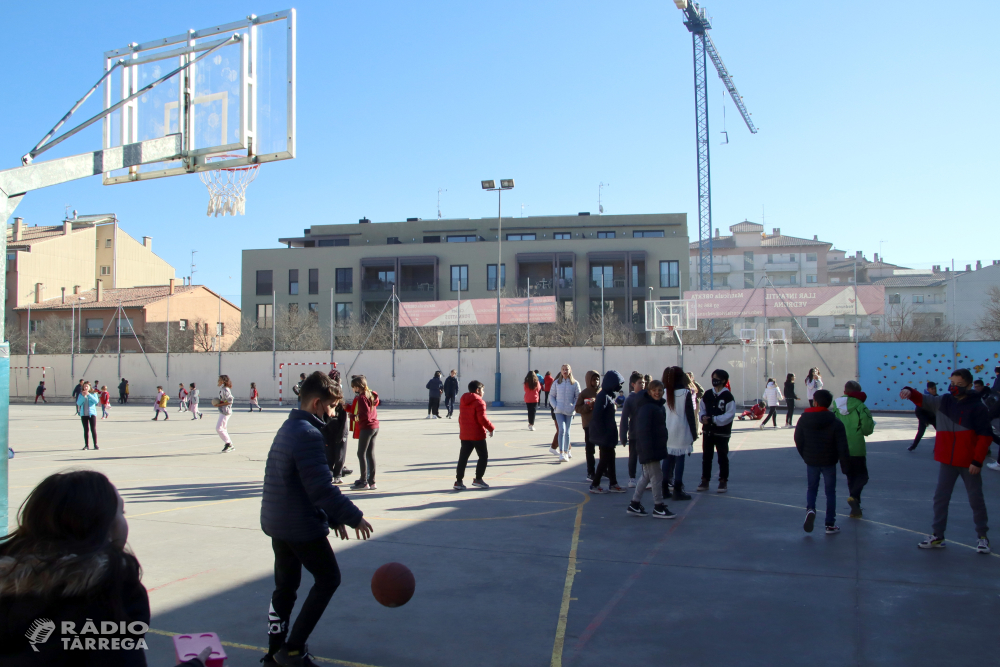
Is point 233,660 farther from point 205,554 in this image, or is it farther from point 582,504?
point 582,504

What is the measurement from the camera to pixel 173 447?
649 inches

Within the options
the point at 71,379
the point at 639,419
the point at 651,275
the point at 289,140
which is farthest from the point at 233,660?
the point at 651,275

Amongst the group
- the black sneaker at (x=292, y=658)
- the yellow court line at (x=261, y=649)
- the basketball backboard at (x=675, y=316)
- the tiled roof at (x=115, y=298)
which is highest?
the tiled roof at (x=115, y=298)

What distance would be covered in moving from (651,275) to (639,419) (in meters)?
48.5

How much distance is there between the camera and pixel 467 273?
57219mm

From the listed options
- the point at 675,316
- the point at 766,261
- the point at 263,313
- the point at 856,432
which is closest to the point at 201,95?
the point at 856,432

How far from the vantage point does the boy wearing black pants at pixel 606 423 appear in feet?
33.0

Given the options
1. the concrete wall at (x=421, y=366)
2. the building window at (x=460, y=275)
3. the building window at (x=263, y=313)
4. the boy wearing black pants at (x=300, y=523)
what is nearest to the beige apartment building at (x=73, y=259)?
the building window at (x=263, y=313)

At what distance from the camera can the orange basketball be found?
14.7 feet

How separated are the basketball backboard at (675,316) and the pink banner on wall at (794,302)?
462 millimetres

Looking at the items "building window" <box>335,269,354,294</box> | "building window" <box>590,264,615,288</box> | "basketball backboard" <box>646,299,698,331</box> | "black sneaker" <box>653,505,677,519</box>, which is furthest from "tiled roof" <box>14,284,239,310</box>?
"black sneaker" <box>653,505,677,519</box>

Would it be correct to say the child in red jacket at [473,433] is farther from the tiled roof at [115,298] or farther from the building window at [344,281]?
the tiled roof at [115,298]

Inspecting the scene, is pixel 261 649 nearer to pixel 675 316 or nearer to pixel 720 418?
pixel 720 418

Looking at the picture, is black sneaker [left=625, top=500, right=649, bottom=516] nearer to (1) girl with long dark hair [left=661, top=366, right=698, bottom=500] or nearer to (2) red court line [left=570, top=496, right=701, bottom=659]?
(2) red court line [left=570, top=496, right=701, bottom=659]
